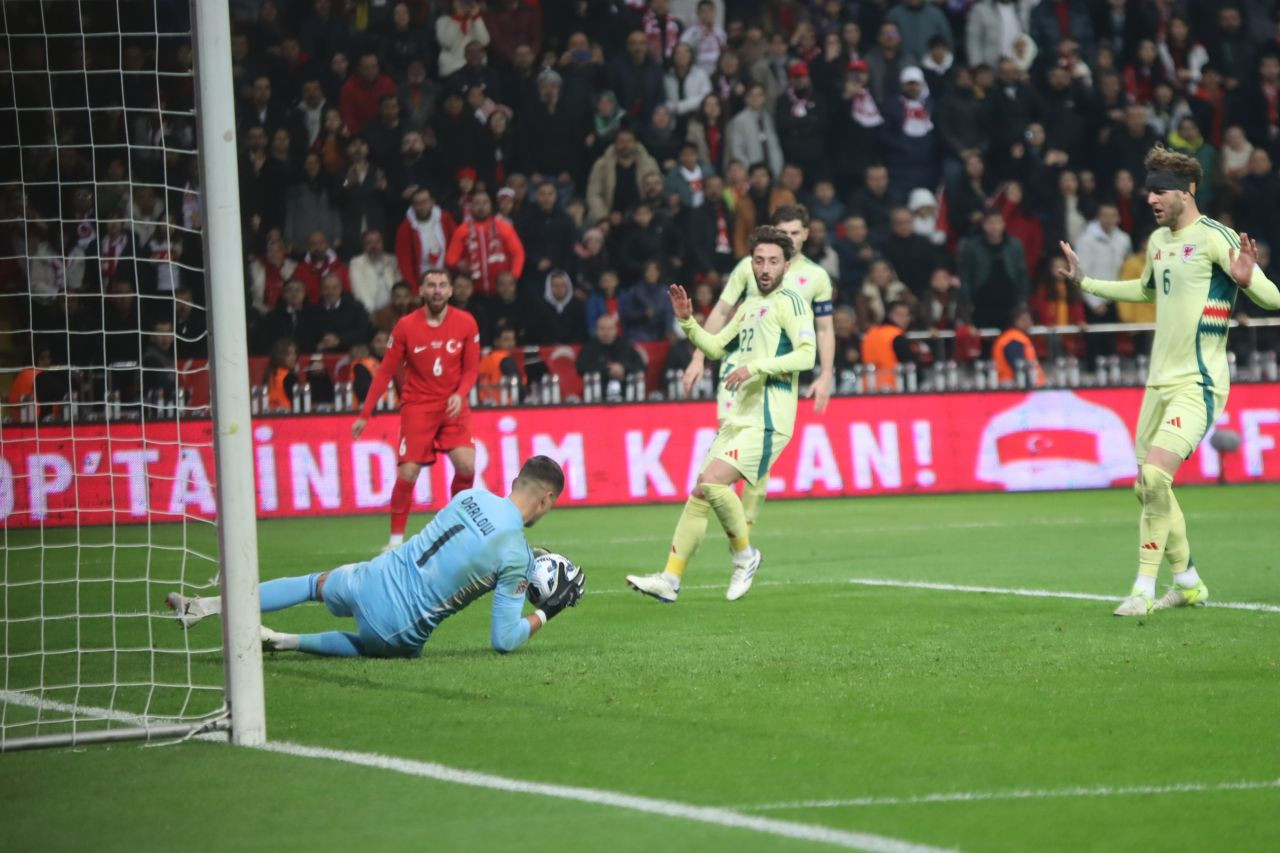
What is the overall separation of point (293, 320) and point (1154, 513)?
39.5ft

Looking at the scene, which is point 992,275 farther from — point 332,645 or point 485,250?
point 332,645

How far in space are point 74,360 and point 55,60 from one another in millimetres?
2991

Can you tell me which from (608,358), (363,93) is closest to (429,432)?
(608,358)

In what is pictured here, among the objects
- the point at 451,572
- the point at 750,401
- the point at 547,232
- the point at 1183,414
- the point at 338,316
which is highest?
the point at 547,232

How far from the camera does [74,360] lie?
1798cm

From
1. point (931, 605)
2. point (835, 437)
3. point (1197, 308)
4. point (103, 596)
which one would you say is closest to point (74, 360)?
point (103, 596)

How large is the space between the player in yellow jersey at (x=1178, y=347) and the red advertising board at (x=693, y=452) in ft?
31.4

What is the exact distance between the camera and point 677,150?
22734 millimetres

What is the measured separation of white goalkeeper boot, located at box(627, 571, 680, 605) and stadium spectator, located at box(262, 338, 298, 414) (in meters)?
9.05

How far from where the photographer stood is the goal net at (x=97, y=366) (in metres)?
10.5

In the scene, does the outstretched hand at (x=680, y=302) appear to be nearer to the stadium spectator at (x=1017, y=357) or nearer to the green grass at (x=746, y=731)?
the green grass at (x=746, y=731)

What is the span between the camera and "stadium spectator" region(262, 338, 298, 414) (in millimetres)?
19422

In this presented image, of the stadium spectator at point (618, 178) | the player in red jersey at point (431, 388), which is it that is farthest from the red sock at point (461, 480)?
the stadium spectator at point (618, 178)

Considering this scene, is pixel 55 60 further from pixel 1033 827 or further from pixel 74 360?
pixel 1033 827
